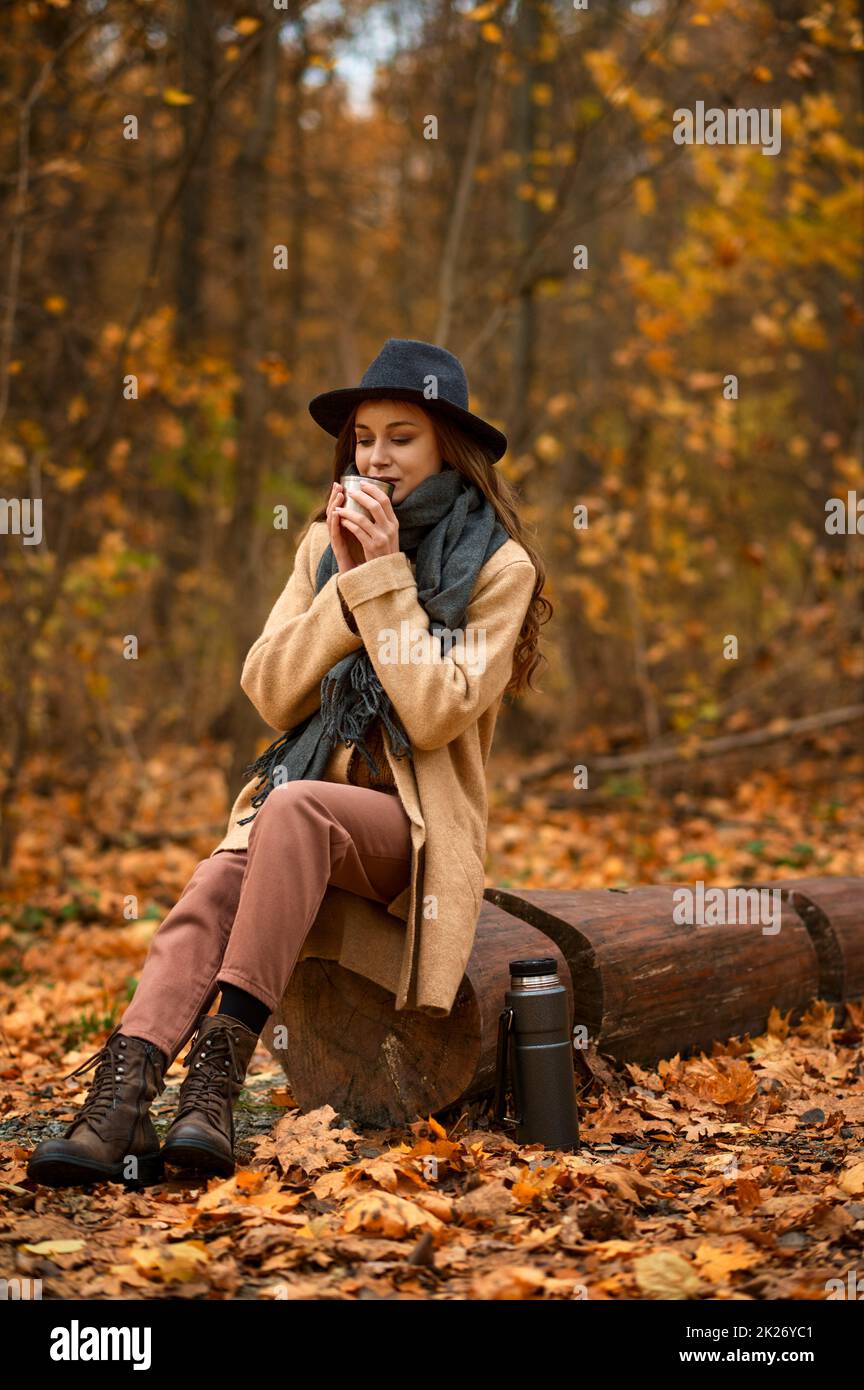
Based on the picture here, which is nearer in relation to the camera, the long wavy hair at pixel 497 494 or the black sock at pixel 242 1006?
the black sock at pixel 242 1006

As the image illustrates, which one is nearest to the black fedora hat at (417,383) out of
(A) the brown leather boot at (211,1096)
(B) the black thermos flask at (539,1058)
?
(B) the black thermos flask at (539,1058)

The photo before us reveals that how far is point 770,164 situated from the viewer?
30.3ft

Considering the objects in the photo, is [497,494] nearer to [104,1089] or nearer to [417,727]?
[417,727]

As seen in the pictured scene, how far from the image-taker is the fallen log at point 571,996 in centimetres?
353

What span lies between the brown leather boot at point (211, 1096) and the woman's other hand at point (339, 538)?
117cm

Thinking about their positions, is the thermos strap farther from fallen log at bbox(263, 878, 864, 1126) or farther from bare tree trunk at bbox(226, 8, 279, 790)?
bare tree trunk at bbox(226, 8, 279, 790)

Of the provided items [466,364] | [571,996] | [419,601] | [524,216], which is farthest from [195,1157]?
[524,216]

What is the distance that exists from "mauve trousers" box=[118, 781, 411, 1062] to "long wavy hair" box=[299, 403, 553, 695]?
26.4 inches

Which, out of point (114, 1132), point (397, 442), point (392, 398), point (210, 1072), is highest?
point (392, 398)

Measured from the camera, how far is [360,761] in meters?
3.60

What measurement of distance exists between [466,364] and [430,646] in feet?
14.4

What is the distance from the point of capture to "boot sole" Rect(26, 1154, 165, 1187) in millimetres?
2910

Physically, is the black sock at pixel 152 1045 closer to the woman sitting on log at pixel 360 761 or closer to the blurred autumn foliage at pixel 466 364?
the woman sitting on log at pixel 360 761
